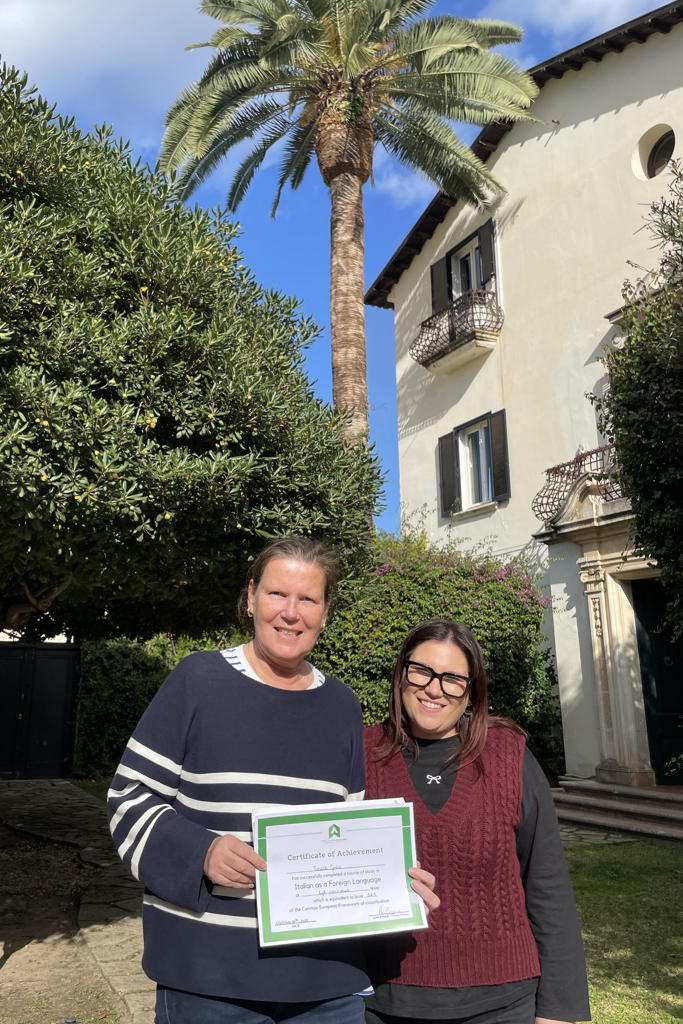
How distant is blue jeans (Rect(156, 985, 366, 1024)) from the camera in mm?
1946

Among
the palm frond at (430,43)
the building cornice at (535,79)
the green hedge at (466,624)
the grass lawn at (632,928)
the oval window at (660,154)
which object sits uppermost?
the building cornice at (535,79)

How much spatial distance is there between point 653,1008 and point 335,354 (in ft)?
31.1

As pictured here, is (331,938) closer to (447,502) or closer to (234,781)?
(234,781)

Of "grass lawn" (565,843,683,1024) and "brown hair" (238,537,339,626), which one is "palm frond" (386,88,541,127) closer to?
"grass lawn" (565,843,683,1024)

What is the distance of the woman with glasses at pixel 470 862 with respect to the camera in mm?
2162

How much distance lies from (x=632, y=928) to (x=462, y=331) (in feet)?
40.4

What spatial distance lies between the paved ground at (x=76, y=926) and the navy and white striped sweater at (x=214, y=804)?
10.7ft

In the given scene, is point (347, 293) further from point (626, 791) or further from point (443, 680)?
point (443, 680)

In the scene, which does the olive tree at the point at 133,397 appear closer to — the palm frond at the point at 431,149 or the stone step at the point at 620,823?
the stone step at the point at 620,823

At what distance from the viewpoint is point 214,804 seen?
2006mm

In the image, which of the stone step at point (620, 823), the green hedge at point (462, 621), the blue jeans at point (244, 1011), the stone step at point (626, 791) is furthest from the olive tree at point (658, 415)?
the blue jeans at point (244, 1011)

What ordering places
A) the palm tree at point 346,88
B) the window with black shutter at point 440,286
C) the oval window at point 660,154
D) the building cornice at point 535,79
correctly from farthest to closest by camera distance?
1. the window with black shutter at point 440,286
2. the oval window at point 660,154
3. the building cornice at point 535,79
4. the palm tree at point 346,88

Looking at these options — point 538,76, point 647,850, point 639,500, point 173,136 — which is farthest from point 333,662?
point 538,76

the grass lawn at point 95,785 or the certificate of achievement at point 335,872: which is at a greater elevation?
the certificate of achievement at point 335,872
